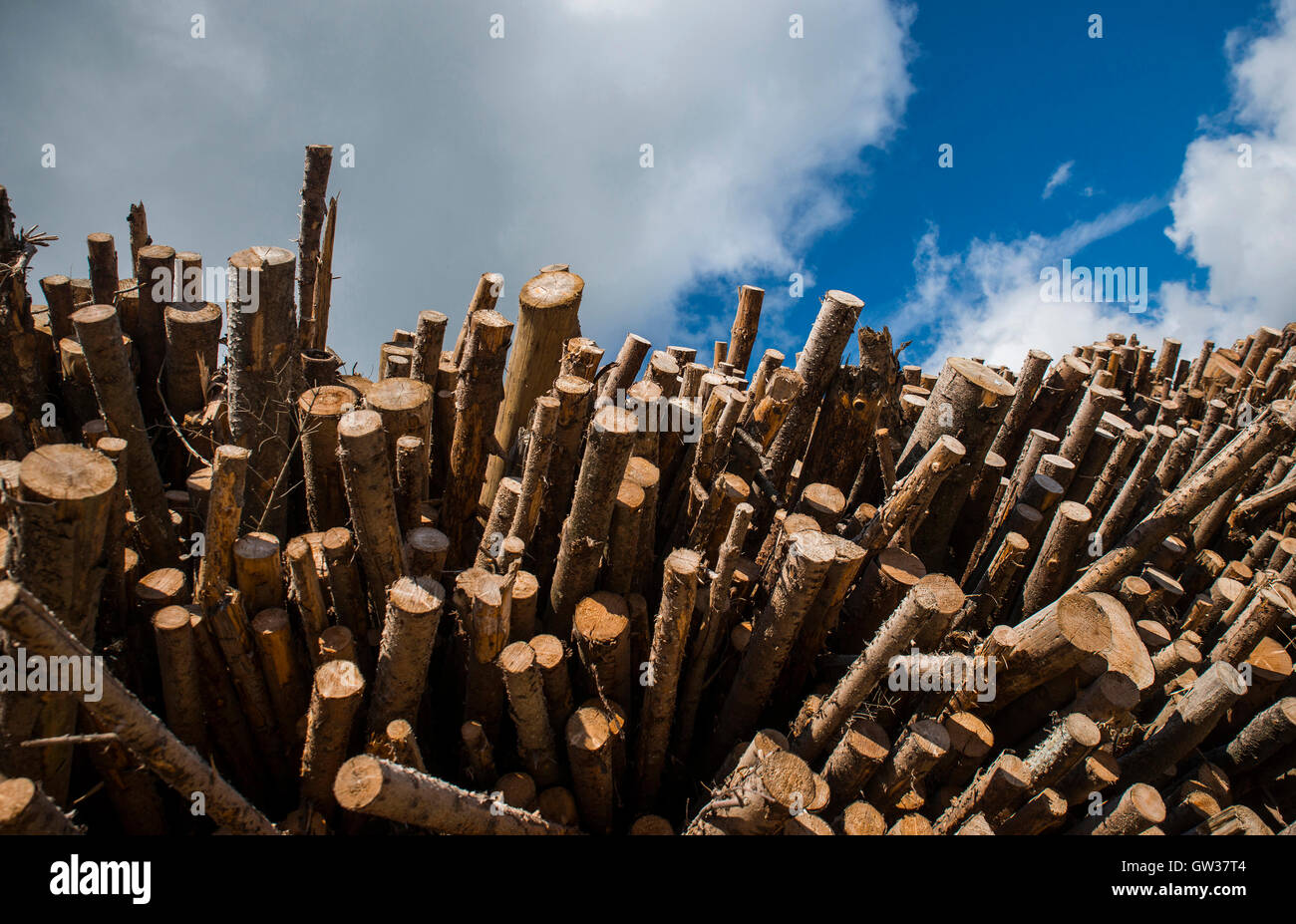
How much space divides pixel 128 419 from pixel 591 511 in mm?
3203

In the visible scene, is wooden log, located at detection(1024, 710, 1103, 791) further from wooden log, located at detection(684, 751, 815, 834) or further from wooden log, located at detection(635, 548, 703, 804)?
wooden log, located at detection(635, 548, 703, 804)

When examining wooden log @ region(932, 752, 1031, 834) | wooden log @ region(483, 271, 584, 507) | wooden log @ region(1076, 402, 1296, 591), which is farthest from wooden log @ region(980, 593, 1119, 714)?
wooden log @ region(483, 271, 584, 507)

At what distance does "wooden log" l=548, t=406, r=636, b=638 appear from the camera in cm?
360

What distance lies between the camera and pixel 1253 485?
762 centimetres

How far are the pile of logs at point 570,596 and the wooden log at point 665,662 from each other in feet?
0.09

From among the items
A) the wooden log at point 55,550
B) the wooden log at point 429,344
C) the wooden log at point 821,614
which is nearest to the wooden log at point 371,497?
the wooden log at point 55,550

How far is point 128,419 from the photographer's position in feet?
14.5

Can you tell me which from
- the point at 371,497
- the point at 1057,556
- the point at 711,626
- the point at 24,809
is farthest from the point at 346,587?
the point at 1057,556

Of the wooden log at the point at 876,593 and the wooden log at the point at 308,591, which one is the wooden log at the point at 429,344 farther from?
the wooden log at the point at 876,593

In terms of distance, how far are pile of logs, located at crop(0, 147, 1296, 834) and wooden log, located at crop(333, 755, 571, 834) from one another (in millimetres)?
14

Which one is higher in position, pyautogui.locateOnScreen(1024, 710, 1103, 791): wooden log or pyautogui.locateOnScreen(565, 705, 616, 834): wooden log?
pyautogui.locateOnScreen(1024, 710, 1103, 791): wooden log

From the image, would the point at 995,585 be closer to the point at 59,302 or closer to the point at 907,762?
the point at 907,762
